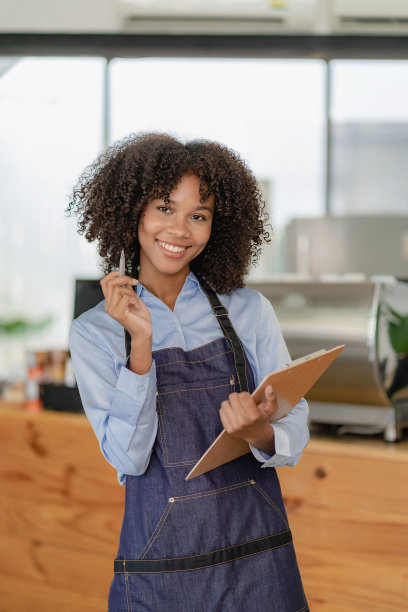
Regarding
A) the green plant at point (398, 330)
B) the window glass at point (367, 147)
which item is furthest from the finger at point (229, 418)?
the window glass at point (367, 147)

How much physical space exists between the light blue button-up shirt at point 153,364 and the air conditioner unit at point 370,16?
296 cm

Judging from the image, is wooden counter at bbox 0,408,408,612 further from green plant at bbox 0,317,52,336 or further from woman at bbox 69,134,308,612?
green plant at bbox 0,317,52,336

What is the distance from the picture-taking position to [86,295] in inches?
78.7

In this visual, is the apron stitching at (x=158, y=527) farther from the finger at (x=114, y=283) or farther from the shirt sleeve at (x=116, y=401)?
the finger at (x=114, y=283)

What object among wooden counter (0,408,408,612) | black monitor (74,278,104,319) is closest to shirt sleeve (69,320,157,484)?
black monitor (74,278,104,319)

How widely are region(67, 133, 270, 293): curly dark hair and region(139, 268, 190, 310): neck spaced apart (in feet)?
0.23

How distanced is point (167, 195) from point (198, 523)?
55 cm

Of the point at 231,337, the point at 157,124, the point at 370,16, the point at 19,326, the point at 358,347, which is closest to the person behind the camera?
the point at 231,337

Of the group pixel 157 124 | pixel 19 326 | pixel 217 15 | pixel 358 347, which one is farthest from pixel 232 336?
pixel 19 326

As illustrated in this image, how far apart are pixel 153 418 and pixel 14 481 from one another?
1639 mm

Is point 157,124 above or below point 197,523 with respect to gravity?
above

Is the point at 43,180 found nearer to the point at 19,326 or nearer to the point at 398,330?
the point at 19,326

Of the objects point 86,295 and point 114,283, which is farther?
point 86,295

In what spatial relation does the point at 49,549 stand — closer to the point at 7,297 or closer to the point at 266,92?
the point at 7,297
